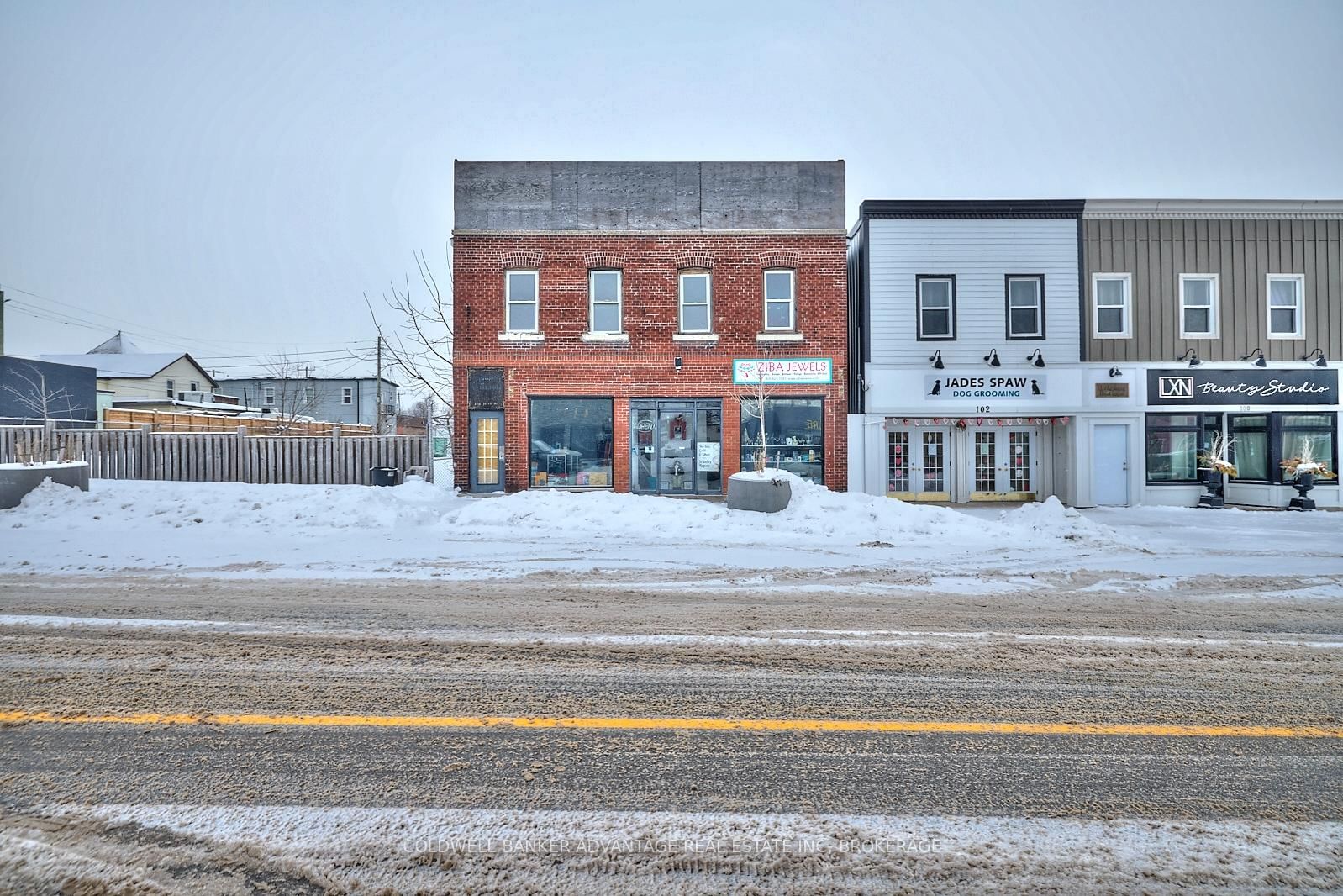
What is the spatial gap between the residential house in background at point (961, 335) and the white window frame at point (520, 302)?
9.03 metres

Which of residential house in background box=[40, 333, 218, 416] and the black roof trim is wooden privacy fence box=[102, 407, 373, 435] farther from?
residential house in background box=[40, 333, 218, 416]

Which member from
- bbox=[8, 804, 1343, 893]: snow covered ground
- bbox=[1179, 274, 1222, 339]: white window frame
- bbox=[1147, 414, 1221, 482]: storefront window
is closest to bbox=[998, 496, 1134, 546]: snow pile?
bbox=[1147, 414, 1221, 482]: storefront window

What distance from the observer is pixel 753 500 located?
13.2m

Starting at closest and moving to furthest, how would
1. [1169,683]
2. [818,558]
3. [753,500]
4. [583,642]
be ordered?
[1169,683]
[583,642]
[818,558]
[753,500]

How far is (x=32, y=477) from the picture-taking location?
40.8 feet

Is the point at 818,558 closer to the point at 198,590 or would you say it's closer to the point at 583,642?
the point at 583,642

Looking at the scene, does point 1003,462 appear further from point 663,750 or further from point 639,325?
point 663,750

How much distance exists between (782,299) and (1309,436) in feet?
48.8

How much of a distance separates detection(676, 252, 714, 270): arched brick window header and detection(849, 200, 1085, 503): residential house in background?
171 inches

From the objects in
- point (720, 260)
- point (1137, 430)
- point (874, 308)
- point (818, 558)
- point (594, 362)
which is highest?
point (720, 260)

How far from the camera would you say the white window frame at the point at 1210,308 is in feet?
59.2

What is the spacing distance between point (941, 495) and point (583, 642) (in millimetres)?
15334

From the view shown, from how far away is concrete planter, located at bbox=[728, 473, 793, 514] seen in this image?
13062 mm

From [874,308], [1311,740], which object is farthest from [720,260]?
[1311,740]
